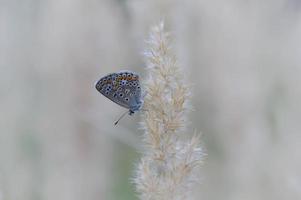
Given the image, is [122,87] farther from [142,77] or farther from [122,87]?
[142,77]

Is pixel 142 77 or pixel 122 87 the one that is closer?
→ pixel 122 87

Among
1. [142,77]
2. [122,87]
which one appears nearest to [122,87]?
[122,87]

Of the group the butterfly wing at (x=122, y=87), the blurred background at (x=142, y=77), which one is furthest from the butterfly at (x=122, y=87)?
the blurred background at (x=142, y=77)

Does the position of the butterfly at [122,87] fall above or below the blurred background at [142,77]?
below

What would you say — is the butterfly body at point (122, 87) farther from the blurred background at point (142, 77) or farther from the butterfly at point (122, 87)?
the blurred background at point (142, 77)

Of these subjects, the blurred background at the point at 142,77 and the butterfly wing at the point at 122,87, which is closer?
the butterfly wing at the point at 122,87

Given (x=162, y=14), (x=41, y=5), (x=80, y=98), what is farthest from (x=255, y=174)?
(x=41, y=5)

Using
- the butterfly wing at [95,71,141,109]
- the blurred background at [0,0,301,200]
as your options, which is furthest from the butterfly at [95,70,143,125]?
the blurred background at [0,0,301,200]
